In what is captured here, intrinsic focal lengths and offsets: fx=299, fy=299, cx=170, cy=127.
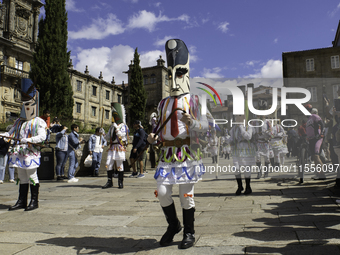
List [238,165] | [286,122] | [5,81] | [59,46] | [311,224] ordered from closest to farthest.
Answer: [311,224] < [286,122] < [238,165] < [59,46] < [5,81]

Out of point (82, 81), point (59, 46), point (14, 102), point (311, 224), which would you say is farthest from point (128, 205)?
point (82, 81)

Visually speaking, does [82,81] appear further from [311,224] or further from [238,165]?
[311,224]

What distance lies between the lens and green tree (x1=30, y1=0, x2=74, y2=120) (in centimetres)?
2481

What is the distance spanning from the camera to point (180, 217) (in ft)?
15.1

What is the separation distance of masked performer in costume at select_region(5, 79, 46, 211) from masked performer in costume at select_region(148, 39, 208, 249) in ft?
9.36

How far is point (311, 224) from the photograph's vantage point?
370 centimetres

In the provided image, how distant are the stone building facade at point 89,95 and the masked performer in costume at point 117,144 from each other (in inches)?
1357

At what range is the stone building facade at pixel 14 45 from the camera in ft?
110

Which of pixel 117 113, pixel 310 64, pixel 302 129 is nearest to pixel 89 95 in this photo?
pixel 310 64

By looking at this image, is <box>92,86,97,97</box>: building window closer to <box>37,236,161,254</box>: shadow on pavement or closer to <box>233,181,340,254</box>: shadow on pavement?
<box>233,181,340,254</box>: shadow on pavement

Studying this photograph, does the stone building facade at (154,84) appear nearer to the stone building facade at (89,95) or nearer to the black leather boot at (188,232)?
the stone building facade at (89,95)

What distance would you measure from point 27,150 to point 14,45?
117 feet

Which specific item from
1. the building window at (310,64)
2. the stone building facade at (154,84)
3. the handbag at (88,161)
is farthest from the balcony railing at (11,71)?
the building window at (310,64)

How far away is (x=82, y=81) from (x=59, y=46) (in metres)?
18.2
